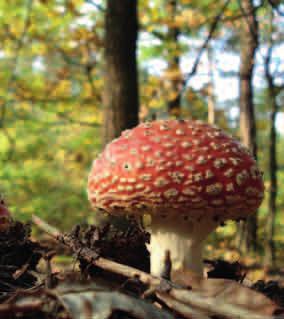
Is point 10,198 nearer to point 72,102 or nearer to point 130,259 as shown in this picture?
point 72,102

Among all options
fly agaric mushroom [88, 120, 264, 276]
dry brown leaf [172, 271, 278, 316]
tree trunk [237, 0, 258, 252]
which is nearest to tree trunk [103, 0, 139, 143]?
fly agaric mushroom [88, 120, 264, 276]

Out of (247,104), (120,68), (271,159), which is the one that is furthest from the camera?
(247,104)

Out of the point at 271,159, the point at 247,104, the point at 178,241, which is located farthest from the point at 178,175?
the point at 247,104

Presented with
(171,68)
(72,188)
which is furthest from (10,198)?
(171,68)

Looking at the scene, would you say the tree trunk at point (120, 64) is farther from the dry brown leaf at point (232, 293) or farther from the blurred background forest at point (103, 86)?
the dry brown leaf at point (232, 293)

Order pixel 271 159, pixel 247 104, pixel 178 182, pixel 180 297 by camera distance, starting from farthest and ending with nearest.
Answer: pixel 247 104 < pixel 271 159 < pixel 178 182 < pixel 180 297

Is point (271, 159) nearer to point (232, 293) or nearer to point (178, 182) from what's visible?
point (178, 182)

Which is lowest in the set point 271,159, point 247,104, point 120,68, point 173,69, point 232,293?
point 232,293
